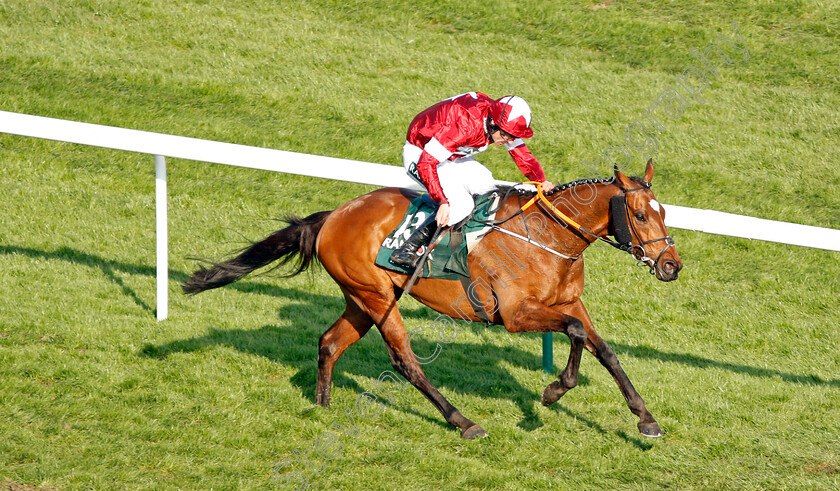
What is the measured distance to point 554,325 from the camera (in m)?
4.63

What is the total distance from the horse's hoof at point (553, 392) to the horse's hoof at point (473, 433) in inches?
16.2

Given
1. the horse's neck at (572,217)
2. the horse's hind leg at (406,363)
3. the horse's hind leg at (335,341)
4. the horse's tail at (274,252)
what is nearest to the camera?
the horse's neck at (572,217)

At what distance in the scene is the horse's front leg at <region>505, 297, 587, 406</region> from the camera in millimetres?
4586

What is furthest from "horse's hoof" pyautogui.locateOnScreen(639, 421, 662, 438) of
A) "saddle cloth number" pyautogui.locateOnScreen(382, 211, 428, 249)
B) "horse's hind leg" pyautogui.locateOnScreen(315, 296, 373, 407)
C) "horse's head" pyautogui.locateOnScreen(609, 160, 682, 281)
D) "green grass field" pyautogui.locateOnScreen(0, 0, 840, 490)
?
"horse's hind leg" pyautogui.locateOnScreen(315, 296, 373, 407)

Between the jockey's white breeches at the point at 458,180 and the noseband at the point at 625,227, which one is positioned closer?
the noseband at the point at 625,227

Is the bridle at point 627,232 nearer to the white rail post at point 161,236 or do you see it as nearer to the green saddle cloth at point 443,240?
the green saddle cloth at point 443,240

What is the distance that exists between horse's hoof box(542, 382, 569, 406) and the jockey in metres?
1.09

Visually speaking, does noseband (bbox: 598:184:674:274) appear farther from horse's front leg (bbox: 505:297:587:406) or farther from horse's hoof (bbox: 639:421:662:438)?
horse's hoof (bbox: 639:421:662:438)

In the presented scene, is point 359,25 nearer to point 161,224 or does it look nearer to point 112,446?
point 161,224

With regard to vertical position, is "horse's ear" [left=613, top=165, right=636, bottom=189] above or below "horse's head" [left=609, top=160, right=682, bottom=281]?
above

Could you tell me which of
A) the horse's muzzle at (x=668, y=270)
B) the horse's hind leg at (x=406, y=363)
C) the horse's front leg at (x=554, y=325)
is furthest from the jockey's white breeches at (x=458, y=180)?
Answer: the horse's muzzle at (x=668, y=270)

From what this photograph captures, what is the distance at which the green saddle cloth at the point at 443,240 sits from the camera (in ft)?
16.2

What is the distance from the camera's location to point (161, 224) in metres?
6.09

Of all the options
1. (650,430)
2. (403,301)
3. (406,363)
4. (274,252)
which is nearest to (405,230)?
(406,363)
